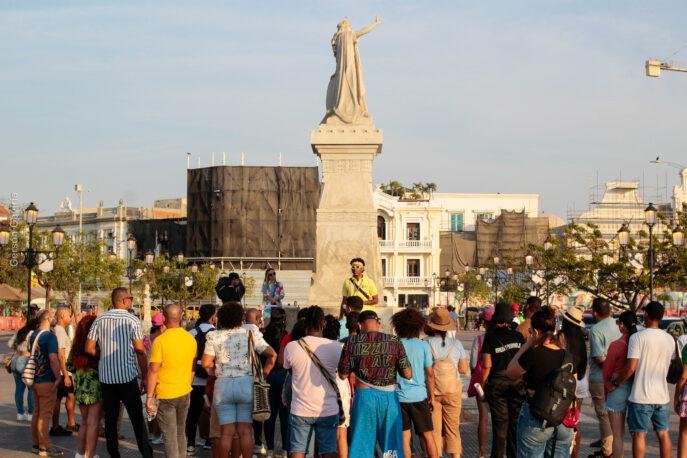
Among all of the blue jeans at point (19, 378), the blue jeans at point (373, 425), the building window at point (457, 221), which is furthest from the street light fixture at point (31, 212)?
the building window at point (457, 221)

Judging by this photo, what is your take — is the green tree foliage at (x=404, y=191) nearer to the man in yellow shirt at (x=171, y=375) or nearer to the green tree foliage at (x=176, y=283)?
the green tree foliage at (x=176, y=283)

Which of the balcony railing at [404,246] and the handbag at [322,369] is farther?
the balcony railing at [404,246]

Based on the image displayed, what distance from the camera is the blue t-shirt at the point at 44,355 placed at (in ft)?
43.7

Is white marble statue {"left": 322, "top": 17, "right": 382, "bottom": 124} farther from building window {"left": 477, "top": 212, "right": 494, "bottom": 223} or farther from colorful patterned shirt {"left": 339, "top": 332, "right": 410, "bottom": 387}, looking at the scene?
building window {"left": 477, "top": 212, "right": 494, "bottom": 223}

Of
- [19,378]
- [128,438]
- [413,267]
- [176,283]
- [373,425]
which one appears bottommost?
[128,438]

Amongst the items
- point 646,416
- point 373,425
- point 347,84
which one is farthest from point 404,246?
point 373,425

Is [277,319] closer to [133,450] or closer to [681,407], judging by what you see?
[133,450]

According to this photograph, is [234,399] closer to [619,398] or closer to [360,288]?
[619,398]

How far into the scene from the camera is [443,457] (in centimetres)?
1291

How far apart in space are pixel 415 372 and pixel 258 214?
7339cm

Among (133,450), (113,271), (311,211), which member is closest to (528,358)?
(133,450)

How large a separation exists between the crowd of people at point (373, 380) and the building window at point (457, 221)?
3636 inches

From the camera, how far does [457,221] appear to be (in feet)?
347

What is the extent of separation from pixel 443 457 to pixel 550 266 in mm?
36428
